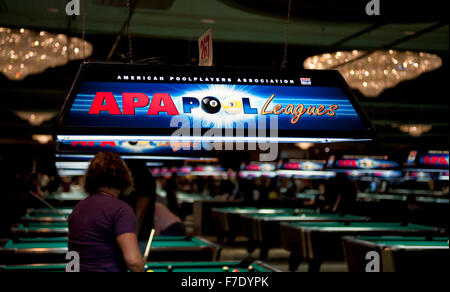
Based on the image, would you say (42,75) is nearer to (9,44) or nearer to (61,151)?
(9,44)

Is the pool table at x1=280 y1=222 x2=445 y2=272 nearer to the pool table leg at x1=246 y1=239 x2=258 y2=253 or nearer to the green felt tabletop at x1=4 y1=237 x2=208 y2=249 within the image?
the green felt tabletop at x1=4 y1=237 x2=208 y2=249

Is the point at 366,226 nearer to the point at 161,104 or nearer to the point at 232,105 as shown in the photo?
the point at 232,105

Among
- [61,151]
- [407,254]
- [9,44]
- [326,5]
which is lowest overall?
[407,254]

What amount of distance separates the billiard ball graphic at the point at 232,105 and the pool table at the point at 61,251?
3253 millimetres

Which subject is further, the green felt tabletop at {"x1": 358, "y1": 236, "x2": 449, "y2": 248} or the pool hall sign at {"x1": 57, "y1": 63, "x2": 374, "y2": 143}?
the green felt tabletop at {"x1": 358, "y1": 236, "x2": 449, "y2": 248}

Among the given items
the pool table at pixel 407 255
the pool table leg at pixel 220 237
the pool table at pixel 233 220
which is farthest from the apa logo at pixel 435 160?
the pool table leg at pixel 220 237

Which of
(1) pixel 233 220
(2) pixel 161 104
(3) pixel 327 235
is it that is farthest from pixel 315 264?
(2) pixel 161 104

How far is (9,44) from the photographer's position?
257 inches

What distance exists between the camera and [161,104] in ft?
8.85

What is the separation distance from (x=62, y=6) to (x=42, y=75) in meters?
2.91

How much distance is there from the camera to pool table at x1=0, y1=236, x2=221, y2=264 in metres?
5.46

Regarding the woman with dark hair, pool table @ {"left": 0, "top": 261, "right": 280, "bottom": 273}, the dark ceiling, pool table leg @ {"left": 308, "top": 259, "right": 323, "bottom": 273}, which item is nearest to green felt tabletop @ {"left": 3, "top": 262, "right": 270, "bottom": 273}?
pool table @ {"left": 0, "top": 261, "right": 280, "bottom": 273}

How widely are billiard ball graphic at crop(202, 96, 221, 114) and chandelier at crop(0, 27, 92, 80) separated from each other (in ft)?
13.7
